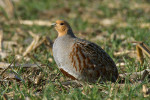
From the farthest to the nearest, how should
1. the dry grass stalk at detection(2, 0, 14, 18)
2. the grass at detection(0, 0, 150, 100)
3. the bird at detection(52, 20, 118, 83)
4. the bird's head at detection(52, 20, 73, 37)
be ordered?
the dry grass stalk at detection(2, 0, 14, 18)
the bird's head at detection(52, 20, 73, 37)
the bird at detection(52, 20, 118, 83)
the grass at detection(0, 0, 150, 100)

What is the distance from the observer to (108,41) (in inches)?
246

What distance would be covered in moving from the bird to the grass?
151 millimetres

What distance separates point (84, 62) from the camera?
3660 mm

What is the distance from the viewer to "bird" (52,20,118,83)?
365 cm

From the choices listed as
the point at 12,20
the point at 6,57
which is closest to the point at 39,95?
the point at 6,57

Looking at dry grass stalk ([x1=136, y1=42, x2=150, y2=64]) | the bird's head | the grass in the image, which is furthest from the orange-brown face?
dry grass stalk ([x1=136, y1=42, x2=150, y2=64])

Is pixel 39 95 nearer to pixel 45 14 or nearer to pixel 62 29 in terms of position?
pixel 62 29

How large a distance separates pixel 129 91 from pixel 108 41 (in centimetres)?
309

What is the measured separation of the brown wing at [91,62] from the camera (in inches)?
144

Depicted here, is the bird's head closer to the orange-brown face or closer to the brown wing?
the orange-brown face

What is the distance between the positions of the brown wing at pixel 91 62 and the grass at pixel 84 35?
170mm

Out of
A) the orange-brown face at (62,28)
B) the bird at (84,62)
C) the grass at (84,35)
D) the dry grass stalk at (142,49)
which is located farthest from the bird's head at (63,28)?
the dry grass stalk at (142,49)

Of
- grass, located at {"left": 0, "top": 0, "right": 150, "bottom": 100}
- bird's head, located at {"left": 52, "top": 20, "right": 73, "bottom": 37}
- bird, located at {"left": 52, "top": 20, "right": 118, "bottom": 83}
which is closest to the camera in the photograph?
grass, located at {"left": 0, "top": 0, "right": 150, "bottom": 100}

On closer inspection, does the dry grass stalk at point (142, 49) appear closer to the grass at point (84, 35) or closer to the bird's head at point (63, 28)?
the grass at point (84, 35)
